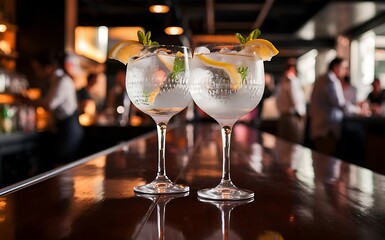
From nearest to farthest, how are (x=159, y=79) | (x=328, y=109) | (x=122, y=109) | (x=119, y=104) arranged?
(x=159, y=79) → (x=328, y=109) → (x=122, y=109) → (x=119, y=104)

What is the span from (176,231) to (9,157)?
4038 millimetres

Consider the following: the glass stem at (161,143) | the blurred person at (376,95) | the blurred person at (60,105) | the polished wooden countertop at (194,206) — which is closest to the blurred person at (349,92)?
the blurred person at (376,95)

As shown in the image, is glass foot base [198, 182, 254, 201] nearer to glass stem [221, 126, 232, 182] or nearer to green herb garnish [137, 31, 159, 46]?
glass stem [221, 126, 232, 182]

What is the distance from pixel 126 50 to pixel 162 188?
262 mm

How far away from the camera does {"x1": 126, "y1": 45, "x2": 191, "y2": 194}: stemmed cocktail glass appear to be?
3.17ft

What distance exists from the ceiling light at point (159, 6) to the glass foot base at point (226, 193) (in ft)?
13.2

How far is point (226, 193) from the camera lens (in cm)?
95

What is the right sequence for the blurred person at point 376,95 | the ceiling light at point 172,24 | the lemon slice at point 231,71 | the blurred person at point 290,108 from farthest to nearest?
1. the blurred person at point 290,108
2. the blurred person at point 376,95
3. the ceiling light at point 172,24
4. the lemon slice at point 231,71

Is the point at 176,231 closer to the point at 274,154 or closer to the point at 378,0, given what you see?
the point at 274,154

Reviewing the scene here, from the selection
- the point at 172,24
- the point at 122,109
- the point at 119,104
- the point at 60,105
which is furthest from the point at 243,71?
the point at 119,104

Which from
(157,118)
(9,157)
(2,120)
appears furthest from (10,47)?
(157,118)

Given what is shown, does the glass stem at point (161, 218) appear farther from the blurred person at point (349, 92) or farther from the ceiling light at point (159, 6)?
the blurred person at point (349, 92)

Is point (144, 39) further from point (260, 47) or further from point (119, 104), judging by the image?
point (119, 104)

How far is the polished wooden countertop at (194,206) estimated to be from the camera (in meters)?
0.67
